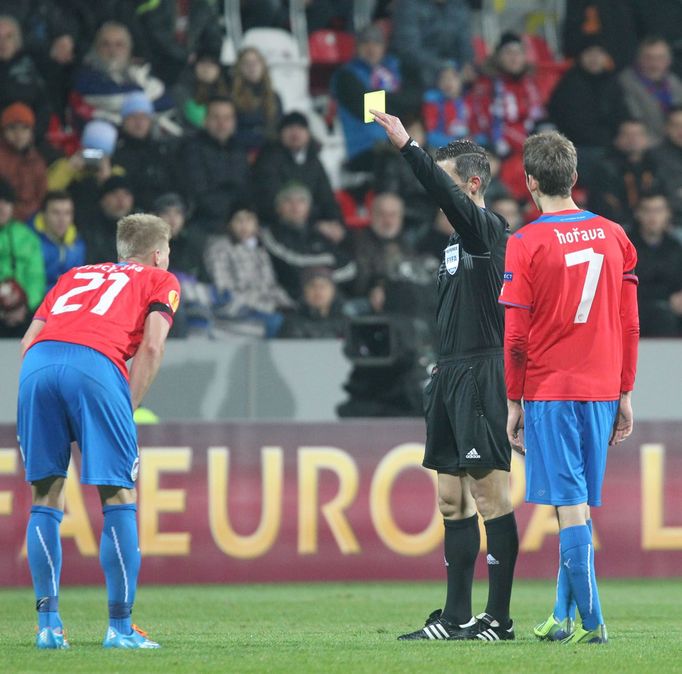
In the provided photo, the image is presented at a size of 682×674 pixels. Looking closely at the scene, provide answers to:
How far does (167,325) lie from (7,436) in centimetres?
425

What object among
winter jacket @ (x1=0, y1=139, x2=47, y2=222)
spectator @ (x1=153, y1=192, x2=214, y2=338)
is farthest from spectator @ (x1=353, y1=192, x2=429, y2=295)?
winter jacket @ (x1=0, y1=139, x2=47, y2=222)

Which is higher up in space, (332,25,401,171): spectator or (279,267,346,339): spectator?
(332,25,401,171): spectator

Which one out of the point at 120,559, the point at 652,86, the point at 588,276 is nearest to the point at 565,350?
the point at 588,276

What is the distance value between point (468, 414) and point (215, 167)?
24.8 feet

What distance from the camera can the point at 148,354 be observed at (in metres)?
6.36

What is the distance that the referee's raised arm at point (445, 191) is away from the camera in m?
6.35

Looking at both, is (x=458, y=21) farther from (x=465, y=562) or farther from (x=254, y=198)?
(x=465, y=562)

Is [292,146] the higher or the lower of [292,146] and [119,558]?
the higher

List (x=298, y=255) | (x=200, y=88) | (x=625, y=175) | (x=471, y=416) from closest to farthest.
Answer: (x=471, y=416) → (x=298, y=255) → (x=200, y=88) → (x=625, y=175)

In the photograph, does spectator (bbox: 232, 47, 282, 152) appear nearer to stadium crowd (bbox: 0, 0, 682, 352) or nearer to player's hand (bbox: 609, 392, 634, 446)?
stadium crowd (bbox: 0, 0, 682, 352)

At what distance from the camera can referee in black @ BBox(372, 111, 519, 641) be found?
663 centimetres

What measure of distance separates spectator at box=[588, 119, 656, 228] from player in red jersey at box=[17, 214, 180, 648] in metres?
8.90

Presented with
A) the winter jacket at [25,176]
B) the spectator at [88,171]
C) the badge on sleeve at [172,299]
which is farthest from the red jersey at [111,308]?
the winter jacket at [25,176]

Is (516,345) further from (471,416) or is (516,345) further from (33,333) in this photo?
(33,333)
